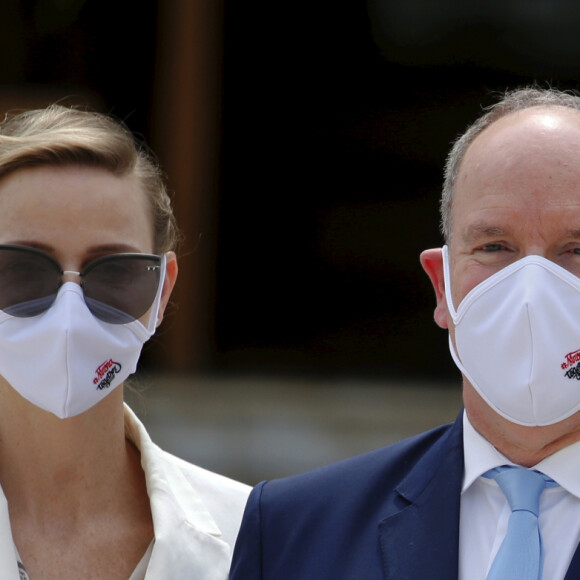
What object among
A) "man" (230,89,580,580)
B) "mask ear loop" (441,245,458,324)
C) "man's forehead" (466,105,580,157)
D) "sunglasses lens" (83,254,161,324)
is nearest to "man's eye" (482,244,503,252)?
"man" (230,89,580,580)

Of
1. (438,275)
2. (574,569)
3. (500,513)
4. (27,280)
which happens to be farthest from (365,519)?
(27,280)

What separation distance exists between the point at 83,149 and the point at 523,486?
57.1 inches

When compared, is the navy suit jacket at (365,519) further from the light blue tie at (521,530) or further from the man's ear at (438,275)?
the man's ear at (438,275)

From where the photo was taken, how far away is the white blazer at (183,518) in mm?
2908

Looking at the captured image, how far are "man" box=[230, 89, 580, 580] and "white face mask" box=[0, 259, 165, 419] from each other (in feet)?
1.75

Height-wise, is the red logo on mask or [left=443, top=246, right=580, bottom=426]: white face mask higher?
[left=443, top=246, right=580, bottom=426]: white face mask

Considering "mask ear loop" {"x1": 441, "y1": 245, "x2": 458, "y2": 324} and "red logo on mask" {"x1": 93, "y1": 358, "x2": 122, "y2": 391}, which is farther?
"red logo on mask" {"x1": 93, "y1": 358, "x2": 122, "y2": 391}

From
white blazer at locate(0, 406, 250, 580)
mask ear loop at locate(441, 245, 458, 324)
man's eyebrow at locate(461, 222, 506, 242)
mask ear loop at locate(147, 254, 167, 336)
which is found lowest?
white blazer at locate(0, 406, 250, 580)

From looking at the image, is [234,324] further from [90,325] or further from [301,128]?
[90,325]

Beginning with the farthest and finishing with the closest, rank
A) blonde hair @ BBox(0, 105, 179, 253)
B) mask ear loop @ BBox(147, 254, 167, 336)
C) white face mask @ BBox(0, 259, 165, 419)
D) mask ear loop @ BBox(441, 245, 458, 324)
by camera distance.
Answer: mask ear loop @ BBox(147, 254, 167, 336) → blonde hair @ BBox(0, 105, 179, 253) → white face mask @ BBox(0, 259, 165, 419) → mask ear loop @ BBox(441, 245, 458, 324)

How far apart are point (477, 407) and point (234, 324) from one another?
5.09 metres

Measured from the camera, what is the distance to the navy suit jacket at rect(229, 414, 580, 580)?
2.48 m

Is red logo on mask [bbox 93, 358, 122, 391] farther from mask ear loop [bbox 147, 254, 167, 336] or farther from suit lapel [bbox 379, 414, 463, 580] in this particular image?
suit lapel [bbox 379, 414, 463, 580]

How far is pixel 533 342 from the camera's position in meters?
2.41
